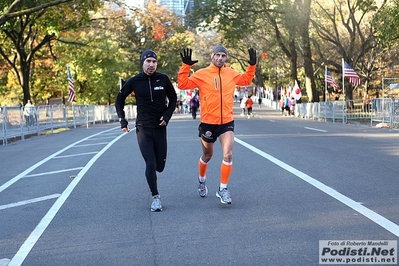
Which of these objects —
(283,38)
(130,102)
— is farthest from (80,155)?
(130,102)

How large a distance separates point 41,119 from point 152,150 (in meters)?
21.9

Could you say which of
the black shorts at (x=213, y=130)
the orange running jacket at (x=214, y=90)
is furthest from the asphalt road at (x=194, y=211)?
the orange running jacket at (x=214, y=90)

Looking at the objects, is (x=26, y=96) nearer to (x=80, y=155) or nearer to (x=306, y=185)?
(x=80, y=155)

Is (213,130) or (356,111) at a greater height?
(213,130)

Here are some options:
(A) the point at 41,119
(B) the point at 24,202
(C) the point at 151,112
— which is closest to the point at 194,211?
(C) the point at 151,112

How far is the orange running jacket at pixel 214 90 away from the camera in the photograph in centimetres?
781

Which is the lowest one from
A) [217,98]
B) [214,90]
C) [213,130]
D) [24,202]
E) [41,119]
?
[24,202]

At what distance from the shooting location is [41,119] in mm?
28516

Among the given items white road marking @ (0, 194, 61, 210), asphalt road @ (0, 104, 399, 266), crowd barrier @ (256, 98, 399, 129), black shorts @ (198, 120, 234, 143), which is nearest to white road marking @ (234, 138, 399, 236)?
asphalt road @ (0, 104, 399, 266)

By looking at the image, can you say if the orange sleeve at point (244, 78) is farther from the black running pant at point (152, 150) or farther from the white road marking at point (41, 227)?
the white road marking at point (41, 227)

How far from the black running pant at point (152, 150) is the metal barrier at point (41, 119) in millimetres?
15703

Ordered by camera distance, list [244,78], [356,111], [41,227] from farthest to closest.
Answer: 1. [356,111]
2. [244,78]
3. [41,227]

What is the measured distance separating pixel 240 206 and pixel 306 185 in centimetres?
173

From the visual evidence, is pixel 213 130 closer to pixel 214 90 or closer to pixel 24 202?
pixel 214 90
